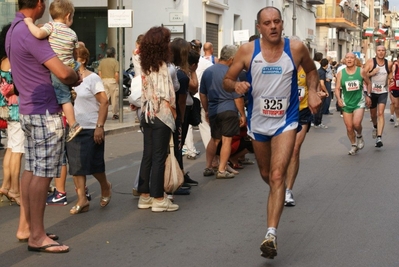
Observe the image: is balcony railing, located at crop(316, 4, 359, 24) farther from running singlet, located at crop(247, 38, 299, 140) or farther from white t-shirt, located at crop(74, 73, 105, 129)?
running singlet, located at crop(247, 38, 299, 140)

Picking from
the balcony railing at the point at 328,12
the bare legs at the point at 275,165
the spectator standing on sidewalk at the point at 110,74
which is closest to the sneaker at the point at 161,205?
the bare legs at the point at 275,165

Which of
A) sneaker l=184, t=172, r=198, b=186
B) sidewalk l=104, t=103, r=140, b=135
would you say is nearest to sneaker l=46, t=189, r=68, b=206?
sneaker l=184, t=172, r=198, b=186

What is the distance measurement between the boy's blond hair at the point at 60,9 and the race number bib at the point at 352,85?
292 inches

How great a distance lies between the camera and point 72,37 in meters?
6.27

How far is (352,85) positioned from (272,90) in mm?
7089

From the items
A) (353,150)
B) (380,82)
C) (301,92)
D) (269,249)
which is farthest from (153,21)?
(269,249)

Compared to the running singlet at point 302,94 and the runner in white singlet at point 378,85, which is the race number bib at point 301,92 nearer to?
the running singlet at point 302,94

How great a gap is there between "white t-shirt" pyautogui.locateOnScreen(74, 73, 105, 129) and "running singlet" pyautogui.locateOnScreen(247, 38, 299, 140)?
2.11 metres

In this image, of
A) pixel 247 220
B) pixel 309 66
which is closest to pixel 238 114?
pixel 247 220

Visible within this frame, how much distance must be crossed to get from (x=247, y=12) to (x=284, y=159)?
29.2m

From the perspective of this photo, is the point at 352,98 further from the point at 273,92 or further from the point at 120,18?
the point at 273,92

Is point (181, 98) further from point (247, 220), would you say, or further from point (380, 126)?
point (380, 126)

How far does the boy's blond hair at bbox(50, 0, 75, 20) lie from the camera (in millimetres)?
6410

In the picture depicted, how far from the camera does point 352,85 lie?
12.8 metres
